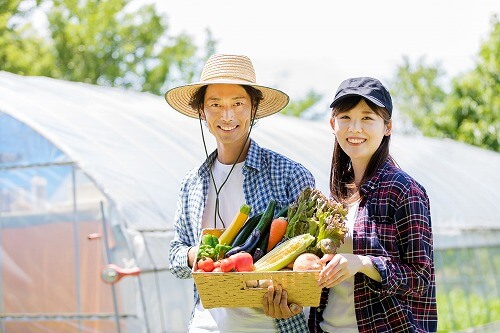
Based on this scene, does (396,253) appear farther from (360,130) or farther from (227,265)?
(227,265)

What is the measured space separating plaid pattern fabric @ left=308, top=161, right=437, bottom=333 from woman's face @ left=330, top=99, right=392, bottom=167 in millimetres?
165

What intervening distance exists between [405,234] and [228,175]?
82 cm

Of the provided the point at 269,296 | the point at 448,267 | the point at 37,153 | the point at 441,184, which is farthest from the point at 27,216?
the point at 441,184

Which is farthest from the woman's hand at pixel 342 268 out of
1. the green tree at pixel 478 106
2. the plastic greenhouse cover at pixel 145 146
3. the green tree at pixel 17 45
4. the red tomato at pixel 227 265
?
the green tree at pixel 478 106

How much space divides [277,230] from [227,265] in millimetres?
285

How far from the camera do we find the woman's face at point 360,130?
139 inches

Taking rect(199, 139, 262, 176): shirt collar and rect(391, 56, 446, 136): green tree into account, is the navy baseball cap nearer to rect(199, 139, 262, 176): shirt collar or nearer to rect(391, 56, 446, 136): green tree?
rect(199, 139, 262, 176): shirt collar

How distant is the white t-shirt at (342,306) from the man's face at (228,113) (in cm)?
→ 61

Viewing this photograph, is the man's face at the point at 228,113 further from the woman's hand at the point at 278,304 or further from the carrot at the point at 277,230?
the woman's hand at the point at 278,304

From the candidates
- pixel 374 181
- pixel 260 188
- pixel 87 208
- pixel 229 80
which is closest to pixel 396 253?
pixel 374 181

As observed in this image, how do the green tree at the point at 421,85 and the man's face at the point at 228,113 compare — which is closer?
the man's face at the point at 228,113

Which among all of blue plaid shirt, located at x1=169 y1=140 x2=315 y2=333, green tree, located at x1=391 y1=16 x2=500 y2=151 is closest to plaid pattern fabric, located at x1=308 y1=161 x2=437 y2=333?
blue plaid shirt, located at x1=169 y1=140 x2=315 y2=333

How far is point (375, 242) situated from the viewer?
3.36 metres

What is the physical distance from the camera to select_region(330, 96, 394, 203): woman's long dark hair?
3543 mm
